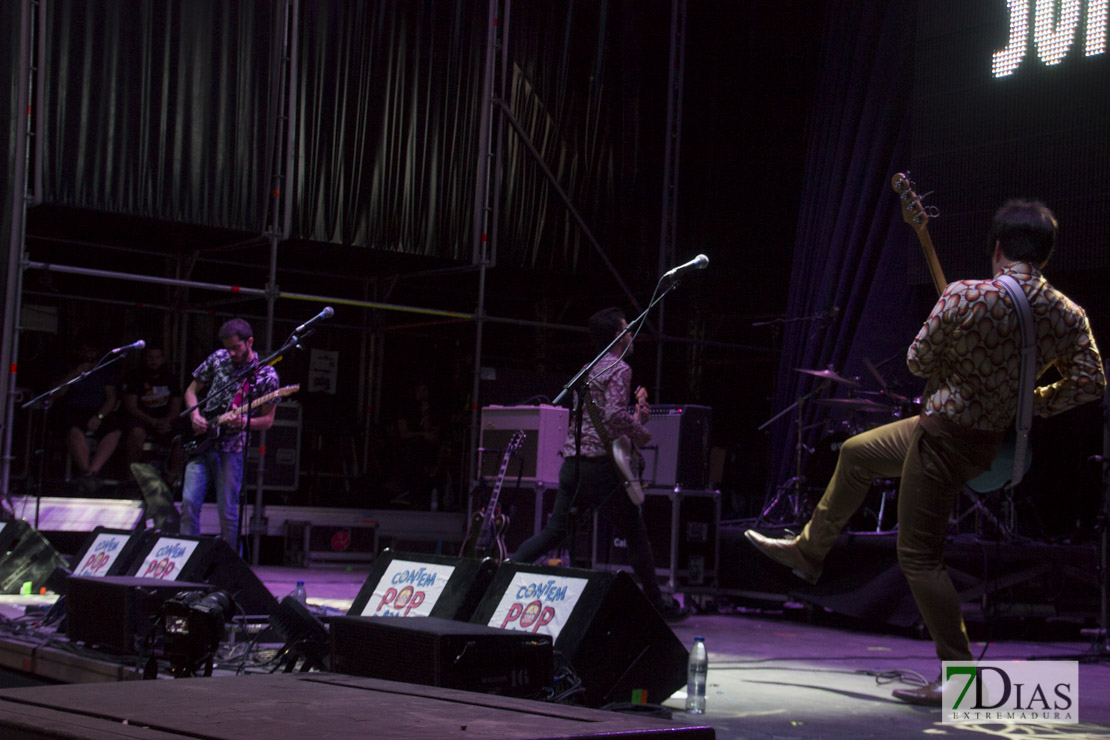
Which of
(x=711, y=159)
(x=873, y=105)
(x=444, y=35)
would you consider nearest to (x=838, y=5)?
(x=873, y=105)

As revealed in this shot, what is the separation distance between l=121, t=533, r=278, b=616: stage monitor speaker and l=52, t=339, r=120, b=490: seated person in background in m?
4.70

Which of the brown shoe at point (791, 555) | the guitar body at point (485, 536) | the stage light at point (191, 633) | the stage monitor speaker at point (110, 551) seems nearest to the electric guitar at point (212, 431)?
the stage monitor speaker at point (110, 551)

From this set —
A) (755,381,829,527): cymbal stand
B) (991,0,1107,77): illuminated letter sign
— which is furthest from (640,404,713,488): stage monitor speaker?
(991,0,1107,77): illuminated letter sign

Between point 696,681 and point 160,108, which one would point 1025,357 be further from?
point 160,108

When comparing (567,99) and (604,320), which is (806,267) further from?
(604,320)

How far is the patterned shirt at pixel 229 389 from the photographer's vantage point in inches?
294

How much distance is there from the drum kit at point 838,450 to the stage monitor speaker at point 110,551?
4.35 metres

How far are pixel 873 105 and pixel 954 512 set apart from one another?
3.92 metres

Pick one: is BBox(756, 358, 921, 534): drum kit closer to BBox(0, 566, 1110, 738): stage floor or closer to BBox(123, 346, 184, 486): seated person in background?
BBox(0, 566, 1110, 738): stage floor

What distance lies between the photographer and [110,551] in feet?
21.3

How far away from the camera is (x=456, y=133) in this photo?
457 inches

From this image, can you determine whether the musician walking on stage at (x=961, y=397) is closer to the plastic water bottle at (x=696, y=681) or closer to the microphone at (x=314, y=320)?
the plastic water bottle at (x=696, y=681)

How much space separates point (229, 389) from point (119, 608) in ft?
9.11

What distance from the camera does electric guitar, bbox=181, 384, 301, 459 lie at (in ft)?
24.2
